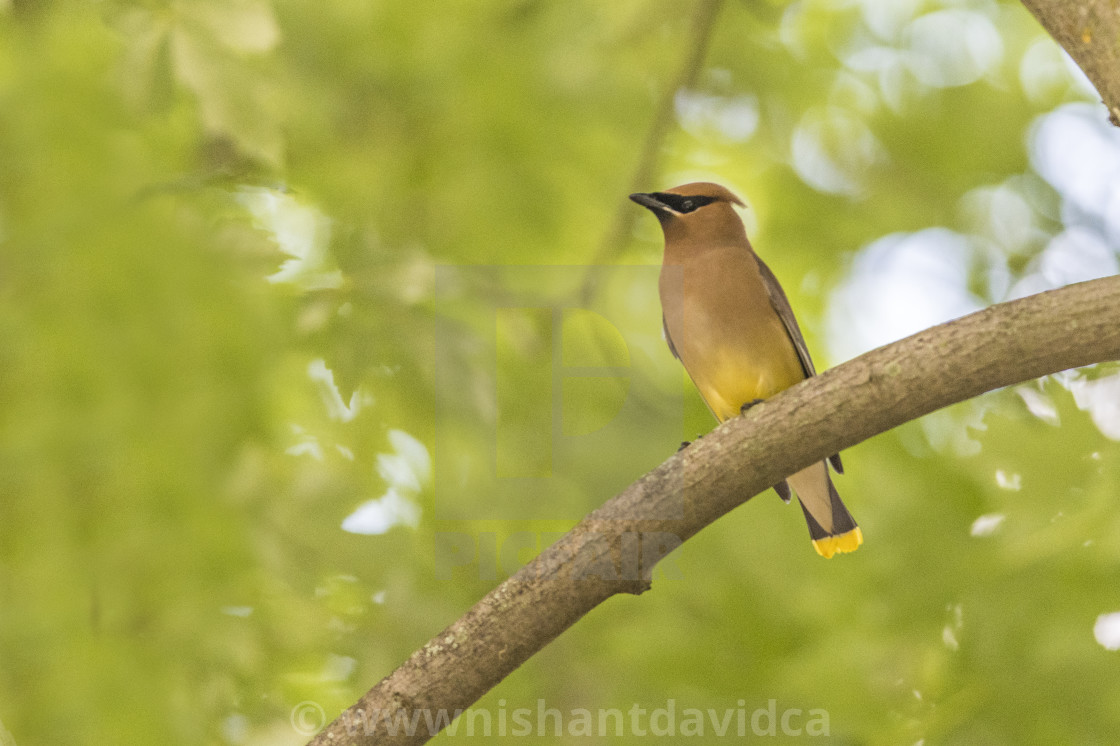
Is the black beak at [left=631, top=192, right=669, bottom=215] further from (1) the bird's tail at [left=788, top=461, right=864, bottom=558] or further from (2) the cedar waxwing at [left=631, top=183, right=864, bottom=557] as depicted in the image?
(1) the bird's tail at [left=788, top=461, right=864, bottom=558]

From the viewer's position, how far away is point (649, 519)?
2697mm

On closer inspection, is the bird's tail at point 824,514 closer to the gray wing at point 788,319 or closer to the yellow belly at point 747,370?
the gray wing at point 788,319

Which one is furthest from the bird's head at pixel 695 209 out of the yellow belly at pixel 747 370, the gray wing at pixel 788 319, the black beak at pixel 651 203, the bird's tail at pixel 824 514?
the bird's tail at pixel 824 514

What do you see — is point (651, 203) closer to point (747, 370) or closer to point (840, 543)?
point (747, 370)

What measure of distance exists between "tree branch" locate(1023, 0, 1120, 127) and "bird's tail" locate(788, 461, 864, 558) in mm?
2072

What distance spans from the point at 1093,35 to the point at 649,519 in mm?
1644

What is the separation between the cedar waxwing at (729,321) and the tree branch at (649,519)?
1535mm

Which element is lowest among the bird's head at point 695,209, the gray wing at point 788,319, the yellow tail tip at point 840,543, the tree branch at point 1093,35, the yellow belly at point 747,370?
the yellow tail tip at point 840,543

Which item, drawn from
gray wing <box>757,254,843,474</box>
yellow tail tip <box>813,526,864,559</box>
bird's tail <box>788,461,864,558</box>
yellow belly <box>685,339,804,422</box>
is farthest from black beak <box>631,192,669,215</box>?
yellow tail tip <box>813,526,864,559</box>

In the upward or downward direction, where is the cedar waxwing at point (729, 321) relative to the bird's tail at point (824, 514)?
upward

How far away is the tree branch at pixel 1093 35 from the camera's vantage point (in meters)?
2.53

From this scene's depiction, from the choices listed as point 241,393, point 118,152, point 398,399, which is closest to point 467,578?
point 398,399

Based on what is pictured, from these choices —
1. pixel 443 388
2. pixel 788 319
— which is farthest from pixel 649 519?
pixel 788 319

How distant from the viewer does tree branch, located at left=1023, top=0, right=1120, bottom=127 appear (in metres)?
2.53
